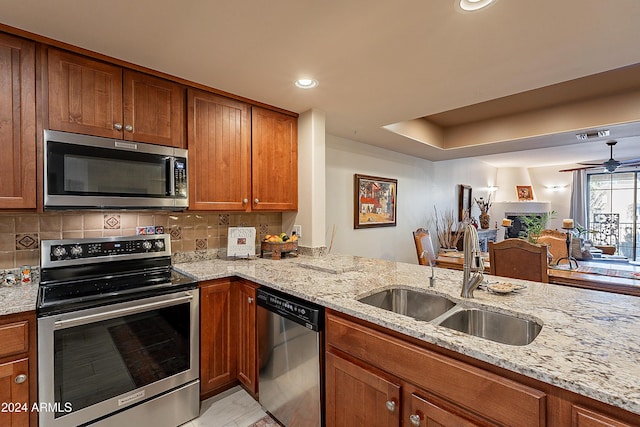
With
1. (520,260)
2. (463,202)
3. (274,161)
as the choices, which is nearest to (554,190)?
(463,202)

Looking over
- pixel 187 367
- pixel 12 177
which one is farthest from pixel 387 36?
pixel 187 367

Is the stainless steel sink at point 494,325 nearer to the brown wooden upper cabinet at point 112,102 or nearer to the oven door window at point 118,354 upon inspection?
the oven door window at point 118,354

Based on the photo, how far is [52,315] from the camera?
1.39 m

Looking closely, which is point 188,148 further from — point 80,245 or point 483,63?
point 483,63

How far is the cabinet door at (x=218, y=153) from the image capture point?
2.16m

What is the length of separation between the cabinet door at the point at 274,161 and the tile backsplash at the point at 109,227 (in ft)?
1.08

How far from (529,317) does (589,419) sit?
51cm

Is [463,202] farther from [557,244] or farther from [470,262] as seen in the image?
[470,262]

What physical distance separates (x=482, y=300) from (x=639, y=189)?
7929 mm

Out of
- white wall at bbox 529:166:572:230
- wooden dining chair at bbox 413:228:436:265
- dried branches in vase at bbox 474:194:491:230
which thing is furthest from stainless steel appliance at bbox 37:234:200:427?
white wall at bbox 529:166:572:230

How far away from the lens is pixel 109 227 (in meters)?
2.06

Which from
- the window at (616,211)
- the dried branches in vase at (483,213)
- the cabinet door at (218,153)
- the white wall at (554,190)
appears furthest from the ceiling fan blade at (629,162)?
the cabinet door at (218,153)

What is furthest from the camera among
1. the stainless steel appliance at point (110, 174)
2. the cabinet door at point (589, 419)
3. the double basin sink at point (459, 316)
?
the stainless steel appliance at point (110, 174)

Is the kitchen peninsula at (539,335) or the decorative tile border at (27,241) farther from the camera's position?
the decorative tile border at (27,241)
